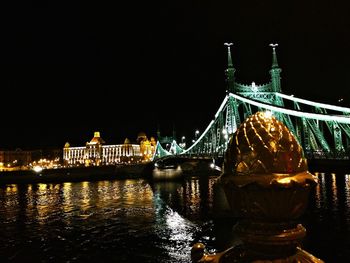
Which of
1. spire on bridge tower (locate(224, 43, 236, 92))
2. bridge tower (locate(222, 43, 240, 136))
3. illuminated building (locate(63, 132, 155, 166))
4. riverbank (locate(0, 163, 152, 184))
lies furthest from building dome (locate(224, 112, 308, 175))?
illuminated building (locate(63, 132, 155, 166))

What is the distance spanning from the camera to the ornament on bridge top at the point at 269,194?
1354mm

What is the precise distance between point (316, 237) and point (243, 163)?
447 inches

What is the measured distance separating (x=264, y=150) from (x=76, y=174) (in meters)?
55.9

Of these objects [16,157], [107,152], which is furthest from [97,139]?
[16,157]

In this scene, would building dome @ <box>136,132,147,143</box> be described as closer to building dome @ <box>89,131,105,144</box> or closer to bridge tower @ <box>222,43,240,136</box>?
building dome @ <box>89,131,105,144</box>

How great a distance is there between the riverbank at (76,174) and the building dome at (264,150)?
53209mm

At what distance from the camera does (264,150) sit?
142 cm

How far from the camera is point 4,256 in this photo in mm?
10859

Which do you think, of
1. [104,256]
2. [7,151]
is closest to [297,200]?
[104,256]

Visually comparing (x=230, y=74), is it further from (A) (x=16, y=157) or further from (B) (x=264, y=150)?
(A) (x=16, y=157)

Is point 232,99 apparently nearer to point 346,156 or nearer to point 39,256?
point 346,156

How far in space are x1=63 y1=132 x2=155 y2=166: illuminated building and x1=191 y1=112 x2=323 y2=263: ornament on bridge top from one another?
105811mm

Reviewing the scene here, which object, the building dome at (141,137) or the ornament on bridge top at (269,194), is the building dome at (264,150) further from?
the building dome at (141,137)

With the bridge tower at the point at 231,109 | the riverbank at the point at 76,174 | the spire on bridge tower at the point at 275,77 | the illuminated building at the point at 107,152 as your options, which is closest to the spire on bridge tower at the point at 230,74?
the bridge tower at the point at 231,109
